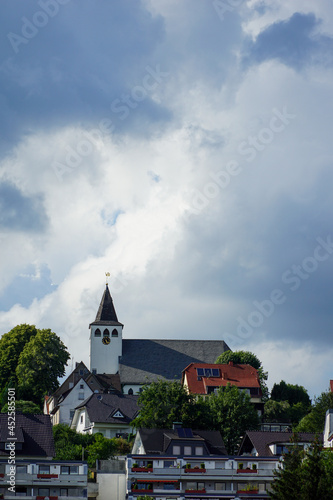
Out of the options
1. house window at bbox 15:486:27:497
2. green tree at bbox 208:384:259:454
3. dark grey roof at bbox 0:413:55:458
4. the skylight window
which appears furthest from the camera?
the skylight window

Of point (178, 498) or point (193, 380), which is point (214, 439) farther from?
point (193, 380)

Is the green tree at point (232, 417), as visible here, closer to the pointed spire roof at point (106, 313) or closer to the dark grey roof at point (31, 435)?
the dark grey roof at point (31, 435)

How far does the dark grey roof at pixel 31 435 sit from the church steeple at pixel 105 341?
69.7 m

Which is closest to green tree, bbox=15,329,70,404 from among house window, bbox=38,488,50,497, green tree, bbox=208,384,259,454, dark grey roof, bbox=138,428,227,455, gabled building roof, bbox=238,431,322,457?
green tree, bbox=208,384,259,454

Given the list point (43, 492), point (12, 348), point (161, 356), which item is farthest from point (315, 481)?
point (161, 356)

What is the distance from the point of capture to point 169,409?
8950 centimetres

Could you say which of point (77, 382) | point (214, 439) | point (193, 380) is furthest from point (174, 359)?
point (214, 439)

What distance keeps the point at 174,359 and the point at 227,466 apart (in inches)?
2917

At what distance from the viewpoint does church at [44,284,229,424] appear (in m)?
138

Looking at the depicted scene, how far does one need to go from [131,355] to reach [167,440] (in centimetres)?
7056

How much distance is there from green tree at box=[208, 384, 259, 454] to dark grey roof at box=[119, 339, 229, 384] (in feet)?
143

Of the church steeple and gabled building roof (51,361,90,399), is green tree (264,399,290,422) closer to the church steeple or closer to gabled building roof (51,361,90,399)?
gabled building roof (51,361,90,399)

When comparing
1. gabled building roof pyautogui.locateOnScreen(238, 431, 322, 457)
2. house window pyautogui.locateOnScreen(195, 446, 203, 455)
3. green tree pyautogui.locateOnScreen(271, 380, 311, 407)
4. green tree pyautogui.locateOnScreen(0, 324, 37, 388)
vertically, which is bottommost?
house window pyautogui.locateOnScreen(195, 446, 203, 455)

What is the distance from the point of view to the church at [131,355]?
138250 millimetres
